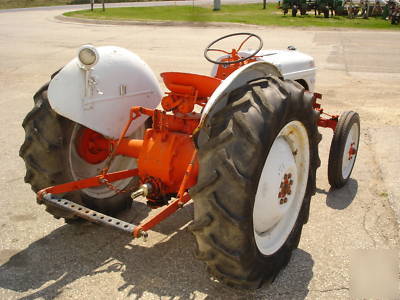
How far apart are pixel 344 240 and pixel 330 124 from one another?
5.22 feet

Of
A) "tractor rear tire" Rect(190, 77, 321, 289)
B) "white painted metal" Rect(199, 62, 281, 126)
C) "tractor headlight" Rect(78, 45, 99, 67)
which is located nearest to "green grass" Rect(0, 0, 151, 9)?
"tractor headlight" Rect(78, 45, 99, 67)

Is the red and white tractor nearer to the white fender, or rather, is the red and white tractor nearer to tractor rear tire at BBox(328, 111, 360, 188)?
the white fender

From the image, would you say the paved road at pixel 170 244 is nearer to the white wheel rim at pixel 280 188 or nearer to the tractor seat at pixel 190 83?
the white wheel rim at pixel 280 188

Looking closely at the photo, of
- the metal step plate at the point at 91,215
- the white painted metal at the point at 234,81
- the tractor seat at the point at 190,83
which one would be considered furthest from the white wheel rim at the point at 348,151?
the metal step plate at the point at 91,215

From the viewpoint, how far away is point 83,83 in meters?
3.27

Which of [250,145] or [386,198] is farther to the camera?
[386,198]

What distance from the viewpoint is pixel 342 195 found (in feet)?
14.8

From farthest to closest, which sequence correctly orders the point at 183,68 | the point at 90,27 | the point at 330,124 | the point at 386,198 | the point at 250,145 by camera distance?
1. the point at 90,27
2. the point at 183,68
3. the point at 330,124
4. the point at 386,198
5. the point at 250,145

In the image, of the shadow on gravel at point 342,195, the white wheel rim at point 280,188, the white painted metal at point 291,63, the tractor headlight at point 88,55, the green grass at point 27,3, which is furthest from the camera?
the green grass at point 27,3

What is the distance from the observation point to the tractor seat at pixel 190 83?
122 inches

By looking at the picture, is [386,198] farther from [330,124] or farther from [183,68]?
[183,68]

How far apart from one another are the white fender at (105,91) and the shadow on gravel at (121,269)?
0.89 m

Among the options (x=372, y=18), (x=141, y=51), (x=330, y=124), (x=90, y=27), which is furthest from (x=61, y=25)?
(x=330, y=124)

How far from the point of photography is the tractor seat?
122 inches
